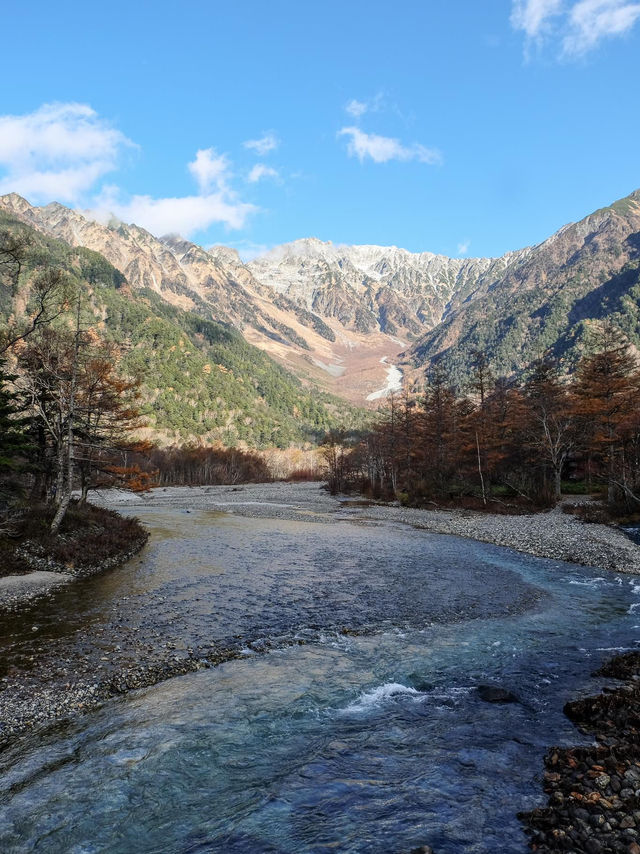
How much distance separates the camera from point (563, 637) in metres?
14.7

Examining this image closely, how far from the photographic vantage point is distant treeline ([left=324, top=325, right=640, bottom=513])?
137 feet

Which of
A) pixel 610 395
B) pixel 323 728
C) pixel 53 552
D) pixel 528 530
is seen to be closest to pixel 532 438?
pixel 610 395

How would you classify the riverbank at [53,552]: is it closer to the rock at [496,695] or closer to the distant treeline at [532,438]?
the rock at [496,695]

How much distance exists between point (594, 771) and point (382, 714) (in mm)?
4216

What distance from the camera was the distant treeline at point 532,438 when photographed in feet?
137

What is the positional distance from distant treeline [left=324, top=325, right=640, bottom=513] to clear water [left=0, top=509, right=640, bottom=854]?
25.6 metres

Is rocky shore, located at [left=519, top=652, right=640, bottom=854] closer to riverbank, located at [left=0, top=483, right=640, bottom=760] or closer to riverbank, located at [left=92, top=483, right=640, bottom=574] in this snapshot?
riverbank, located at [left=0, top=483, right=640, bottom=760]

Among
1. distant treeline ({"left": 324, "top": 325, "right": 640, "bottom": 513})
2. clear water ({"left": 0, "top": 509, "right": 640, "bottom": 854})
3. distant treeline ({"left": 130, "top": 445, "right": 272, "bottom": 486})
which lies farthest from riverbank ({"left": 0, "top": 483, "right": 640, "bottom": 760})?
distant treeline ({"left": 130, "top": 445, "right": 272, "bottom": 486})

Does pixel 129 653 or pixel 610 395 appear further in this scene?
pixel 610 395

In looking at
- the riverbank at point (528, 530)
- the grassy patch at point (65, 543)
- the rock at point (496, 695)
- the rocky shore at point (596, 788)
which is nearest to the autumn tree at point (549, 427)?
the riverbank at point (528, 530)

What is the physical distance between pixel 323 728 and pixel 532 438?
53.4 metres

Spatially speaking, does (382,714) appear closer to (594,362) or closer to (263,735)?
(263,735)

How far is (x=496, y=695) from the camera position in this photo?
10656mm

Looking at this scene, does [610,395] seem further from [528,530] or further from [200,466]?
[200,466]
